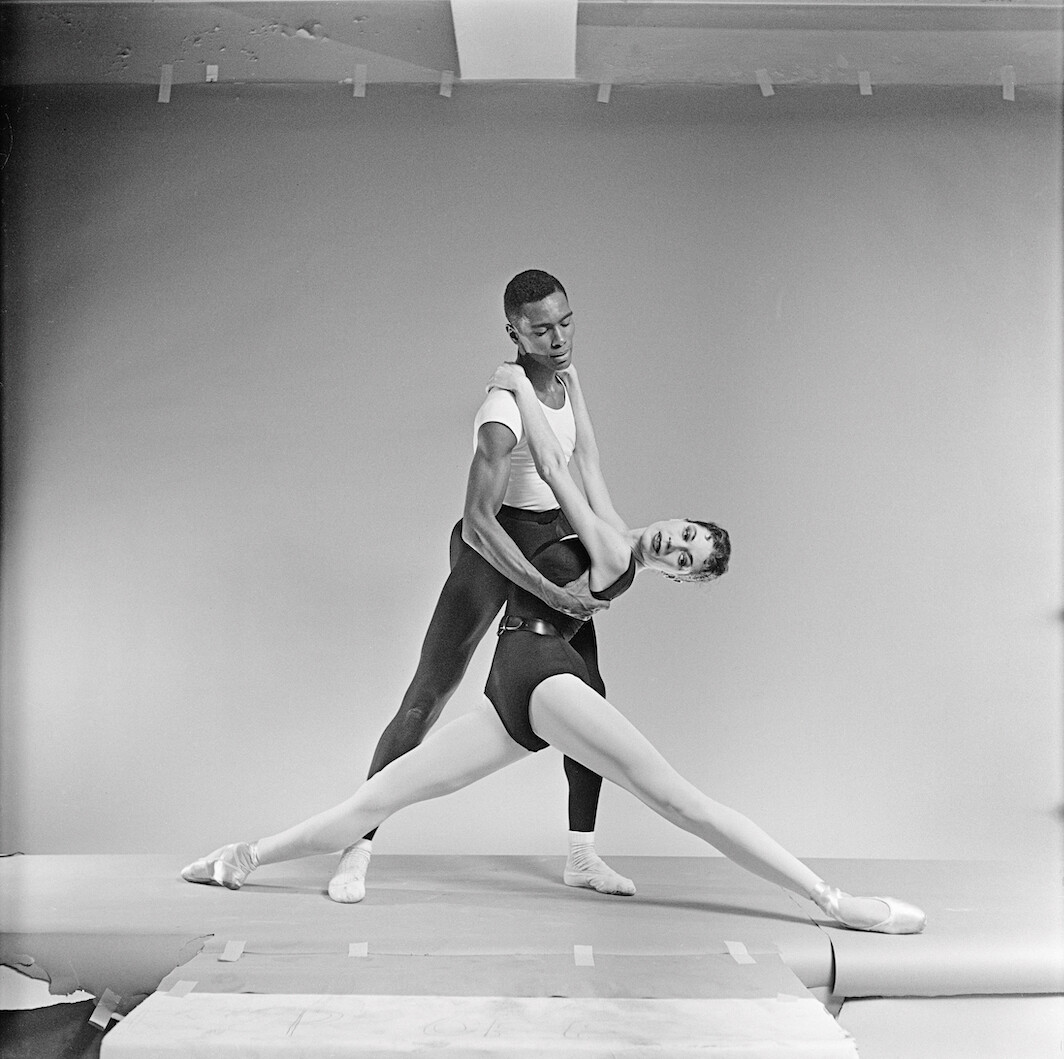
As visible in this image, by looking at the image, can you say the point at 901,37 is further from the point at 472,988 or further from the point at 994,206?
the point at 472,988

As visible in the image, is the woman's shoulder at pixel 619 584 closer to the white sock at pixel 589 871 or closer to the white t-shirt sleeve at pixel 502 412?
the white t-shirt sleeve at pixel 502 412

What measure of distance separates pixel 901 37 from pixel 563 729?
2.19 metres

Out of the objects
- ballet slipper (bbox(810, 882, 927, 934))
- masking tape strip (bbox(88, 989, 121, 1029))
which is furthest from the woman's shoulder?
masking tape strip (bbox(88, 989, 121, 1029))

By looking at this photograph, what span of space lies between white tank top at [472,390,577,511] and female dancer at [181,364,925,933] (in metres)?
0.03

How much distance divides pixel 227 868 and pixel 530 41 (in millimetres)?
2421

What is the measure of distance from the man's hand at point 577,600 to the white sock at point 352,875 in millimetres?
824

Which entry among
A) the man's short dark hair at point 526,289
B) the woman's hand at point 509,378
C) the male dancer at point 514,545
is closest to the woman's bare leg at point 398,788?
the male dancer at point 514,545

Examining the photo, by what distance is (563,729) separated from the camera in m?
3.05

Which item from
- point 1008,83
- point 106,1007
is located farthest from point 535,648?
point 1008,83

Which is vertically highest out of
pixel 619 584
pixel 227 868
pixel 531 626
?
pixel 619 584

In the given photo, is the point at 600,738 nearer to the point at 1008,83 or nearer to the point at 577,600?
the point at 577,600

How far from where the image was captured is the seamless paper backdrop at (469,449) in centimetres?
342

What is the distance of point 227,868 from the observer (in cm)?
320

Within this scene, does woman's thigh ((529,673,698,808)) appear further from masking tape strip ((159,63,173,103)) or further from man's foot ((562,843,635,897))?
masking tape strip ((159,63,173,103))
